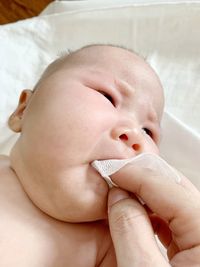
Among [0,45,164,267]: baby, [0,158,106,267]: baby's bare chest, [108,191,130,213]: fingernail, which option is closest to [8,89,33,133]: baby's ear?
[0,45,164,267]: baby

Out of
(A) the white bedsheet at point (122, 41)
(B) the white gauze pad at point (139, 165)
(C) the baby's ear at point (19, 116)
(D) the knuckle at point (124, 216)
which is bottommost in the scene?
(A) the white bedsheet at point (122, 41)

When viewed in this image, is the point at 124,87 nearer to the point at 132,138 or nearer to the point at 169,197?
the point at 132,138

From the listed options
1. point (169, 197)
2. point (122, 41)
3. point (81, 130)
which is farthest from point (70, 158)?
point (122, 41)

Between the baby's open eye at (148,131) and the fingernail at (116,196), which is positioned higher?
the fingernail at (116,196)

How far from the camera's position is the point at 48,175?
34.7 inches

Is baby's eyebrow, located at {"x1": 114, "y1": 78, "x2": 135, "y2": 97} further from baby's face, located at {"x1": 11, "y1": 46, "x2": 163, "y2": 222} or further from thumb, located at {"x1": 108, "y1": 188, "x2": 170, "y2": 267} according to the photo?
thumb, located at {"x1": 108, "y1": 188, "x2": 170, "y2": 267}

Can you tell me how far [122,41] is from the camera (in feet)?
4.61

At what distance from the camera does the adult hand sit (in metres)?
0.81

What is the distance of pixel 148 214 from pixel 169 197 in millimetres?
54

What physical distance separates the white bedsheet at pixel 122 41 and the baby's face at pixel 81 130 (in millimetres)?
276

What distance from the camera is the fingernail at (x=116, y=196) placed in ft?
2.82

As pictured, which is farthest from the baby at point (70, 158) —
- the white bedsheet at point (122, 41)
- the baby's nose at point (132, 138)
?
the white bedsheet at point (122, 41)

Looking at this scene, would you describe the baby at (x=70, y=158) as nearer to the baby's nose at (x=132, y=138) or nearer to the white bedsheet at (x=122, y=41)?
the baby's nose at (x=132, y=138)

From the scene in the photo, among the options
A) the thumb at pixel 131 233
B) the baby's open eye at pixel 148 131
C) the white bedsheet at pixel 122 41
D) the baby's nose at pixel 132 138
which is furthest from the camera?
the white bedsheet at pixel 122 41
